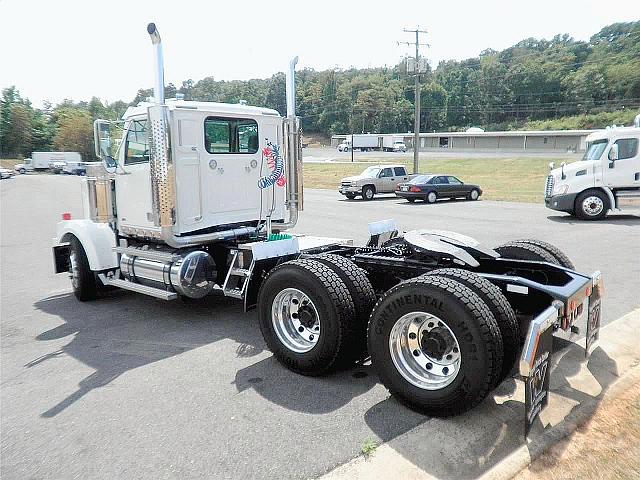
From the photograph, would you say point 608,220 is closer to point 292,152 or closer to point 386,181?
point 292,152

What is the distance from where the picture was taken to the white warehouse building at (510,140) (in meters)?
76.1

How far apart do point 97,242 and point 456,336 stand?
5.30 metres

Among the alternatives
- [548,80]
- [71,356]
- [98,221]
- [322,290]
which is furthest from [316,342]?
[548,80]

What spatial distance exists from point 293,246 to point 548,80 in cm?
13758

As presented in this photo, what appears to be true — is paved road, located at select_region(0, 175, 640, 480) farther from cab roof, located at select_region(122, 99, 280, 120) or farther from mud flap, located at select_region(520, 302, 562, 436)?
cab roof, located at select_region(122, 99, 280, 120)

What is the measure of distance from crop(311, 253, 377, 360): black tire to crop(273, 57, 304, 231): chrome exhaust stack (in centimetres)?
286

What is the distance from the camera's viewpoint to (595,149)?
16.0 m

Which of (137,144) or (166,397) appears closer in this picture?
(166,397)

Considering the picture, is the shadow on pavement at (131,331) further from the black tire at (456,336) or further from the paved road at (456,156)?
the paved road at (456,156)

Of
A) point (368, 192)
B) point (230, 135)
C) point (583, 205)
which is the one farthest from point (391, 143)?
point (230, 135)

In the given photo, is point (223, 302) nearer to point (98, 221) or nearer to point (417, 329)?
point (98, 221)

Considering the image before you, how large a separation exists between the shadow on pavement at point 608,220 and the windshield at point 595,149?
1901 mm

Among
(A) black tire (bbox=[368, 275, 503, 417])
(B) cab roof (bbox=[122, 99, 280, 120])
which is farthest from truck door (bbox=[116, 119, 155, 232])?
(A) black tire (bbox=[368, 275, 503, 417])

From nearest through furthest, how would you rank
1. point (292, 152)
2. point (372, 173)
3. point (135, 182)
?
point (135, 182) → point (292, 152) → point (372, 173)
